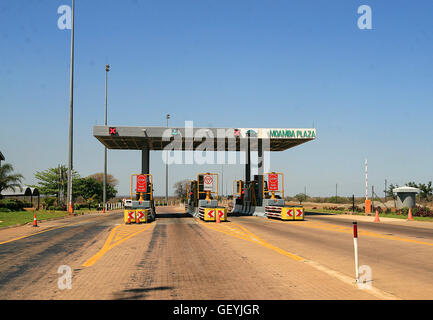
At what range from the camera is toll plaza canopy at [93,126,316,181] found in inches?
1205

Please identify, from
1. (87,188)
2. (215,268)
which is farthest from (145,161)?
(87,188)

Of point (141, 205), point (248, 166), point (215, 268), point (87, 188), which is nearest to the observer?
point (215, 268)

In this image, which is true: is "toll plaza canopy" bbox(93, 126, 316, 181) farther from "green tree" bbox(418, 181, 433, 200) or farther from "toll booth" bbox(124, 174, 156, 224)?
"green tree" bbox(418, 181, 433, 200)

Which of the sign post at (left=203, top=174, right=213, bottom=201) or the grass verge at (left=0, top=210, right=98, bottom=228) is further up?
the sign post at (left=203, top=174, right=213, bottom=201)

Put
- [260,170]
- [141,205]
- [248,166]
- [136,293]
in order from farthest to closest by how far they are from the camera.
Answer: [248,166] → [260,170] → [141,205] → [136,293]

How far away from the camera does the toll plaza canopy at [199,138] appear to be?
30609mm

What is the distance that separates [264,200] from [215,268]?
2414 cm

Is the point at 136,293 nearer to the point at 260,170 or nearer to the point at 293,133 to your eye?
the point at 293,133

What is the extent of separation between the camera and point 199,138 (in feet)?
108

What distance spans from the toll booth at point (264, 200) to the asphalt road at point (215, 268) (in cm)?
1211

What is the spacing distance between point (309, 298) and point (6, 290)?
207 inches

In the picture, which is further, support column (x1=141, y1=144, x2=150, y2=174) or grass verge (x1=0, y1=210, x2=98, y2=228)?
support column (x1=141, y1=144, x2=150, y2=174)

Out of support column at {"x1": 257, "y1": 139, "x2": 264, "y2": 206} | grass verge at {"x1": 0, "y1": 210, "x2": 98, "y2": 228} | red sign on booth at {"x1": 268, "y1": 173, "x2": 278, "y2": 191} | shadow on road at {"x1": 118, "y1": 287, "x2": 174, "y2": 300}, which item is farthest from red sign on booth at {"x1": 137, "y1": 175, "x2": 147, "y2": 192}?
shadow on road at {"x1": 118, "y1": 287, "x2": 174, "y2": 300}

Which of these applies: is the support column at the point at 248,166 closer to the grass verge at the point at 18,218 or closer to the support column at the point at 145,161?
the support column at the point at 145,161
